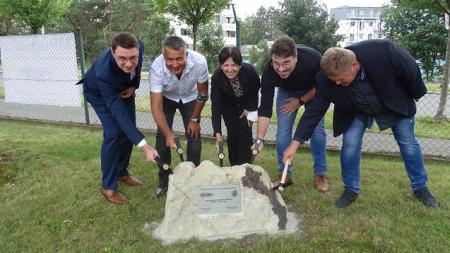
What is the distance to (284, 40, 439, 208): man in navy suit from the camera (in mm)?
3340

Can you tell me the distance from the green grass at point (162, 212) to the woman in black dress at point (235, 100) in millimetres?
673

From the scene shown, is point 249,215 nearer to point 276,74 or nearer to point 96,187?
point 276,74

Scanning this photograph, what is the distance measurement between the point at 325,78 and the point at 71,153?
3.65 meters

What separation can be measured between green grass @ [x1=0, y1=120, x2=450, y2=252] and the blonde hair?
125cm

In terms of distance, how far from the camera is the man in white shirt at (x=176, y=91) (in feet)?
11.9

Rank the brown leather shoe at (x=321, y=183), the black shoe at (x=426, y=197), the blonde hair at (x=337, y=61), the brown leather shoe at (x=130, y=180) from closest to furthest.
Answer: the blonde hair at (x=337, y=61)
the black shoe at (x=426, y=197)
the brown leather shoe at (x=321, y=183)
the brown leather shoe at (x=130, y=180)

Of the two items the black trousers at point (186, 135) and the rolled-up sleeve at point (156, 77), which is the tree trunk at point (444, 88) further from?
the rolled-up sleeve at point (156, 77)

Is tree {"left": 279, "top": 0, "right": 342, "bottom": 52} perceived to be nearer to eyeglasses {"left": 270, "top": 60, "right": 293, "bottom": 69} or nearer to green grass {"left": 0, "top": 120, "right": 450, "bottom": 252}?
green grass {"left": 0, "top": 120, "right": 450, "bottom": 252}

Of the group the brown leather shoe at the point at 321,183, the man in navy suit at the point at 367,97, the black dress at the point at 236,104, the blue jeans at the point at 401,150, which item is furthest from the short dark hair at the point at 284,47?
the brown leather shoe at the point at 321,183

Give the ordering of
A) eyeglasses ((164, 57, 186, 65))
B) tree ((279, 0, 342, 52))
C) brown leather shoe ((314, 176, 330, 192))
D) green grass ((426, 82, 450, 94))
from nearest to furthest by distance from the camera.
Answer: eyeglasses ((164, 57, 186, 65)) → brown leather shoe ((314, 176, 330, 192)) → green grass ((426, 82, 450, 94)) → tree ((279, 0, 342, 52))

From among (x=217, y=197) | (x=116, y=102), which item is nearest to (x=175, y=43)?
(x=116, y=102)

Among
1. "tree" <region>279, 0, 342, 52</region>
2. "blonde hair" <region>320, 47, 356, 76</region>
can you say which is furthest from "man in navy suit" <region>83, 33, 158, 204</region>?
"tree" <region>279, 0, 342, 52</region>

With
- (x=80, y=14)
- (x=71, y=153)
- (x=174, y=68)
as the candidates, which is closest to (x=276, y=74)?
(x=174, y=68)

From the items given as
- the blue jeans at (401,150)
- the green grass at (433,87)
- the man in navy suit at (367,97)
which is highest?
the man in navy suit at (367,97)
